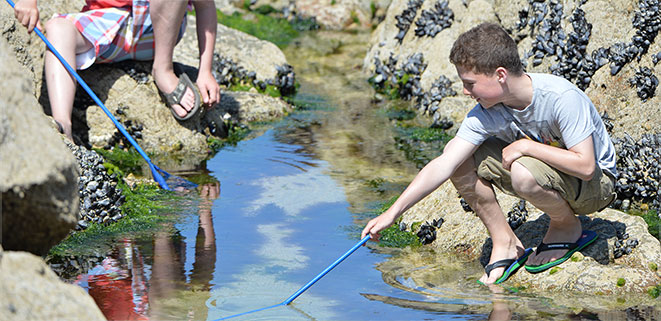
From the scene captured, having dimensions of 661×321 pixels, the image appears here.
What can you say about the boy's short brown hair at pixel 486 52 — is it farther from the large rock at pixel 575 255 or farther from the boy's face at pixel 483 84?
the large rock at pixel 575 255

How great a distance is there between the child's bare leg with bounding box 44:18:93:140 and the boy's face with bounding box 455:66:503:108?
3.71 m

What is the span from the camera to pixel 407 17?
1086 cm

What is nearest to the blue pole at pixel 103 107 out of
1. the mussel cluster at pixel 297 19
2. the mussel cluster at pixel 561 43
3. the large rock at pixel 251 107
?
the large rock at pixel 251 107

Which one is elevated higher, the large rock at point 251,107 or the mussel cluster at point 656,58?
the mussel cluster at point 656,58

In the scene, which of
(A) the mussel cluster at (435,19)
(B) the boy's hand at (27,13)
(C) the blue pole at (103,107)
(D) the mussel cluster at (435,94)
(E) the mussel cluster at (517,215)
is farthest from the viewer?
(A) the mussel cluster at (435,19)

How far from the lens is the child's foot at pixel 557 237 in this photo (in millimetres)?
4742

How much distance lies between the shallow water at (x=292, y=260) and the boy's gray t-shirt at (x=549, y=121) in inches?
33.2

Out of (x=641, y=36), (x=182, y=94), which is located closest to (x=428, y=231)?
(x=641, y=36)

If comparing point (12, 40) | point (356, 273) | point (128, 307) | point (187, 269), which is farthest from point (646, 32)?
point (12, 40)

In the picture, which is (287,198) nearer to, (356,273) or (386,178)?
(386,178)

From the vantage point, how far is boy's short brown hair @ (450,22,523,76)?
433cm

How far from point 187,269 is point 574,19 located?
4.48 metres

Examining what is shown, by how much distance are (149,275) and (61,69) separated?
9.35ft

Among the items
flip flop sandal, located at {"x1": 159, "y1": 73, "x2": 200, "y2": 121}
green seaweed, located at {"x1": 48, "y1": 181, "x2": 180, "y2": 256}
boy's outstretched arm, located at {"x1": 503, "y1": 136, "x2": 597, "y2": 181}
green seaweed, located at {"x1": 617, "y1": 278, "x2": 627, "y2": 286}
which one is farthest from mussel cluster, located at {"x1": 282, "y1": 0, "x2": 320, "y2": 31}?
green seaweed, located at {"x1": 617, "y1": 278, "x2": 627, "y2": 286}
